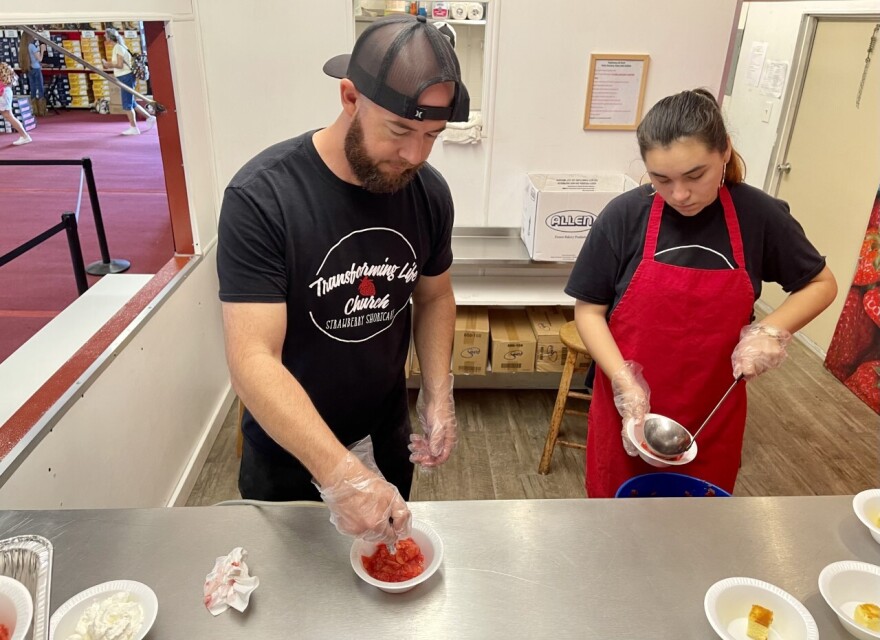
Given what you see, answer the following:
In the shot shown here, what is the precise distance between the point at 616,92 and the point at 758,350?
1.77 meters

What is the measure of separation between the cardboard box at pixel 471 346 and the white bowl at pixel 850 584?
79.4 inches

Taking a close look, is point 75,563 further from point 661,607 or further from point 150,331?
point 150,331

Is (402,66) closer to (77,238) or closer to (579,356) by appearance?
(579,356)

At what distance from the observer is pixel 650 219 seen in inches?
59.2

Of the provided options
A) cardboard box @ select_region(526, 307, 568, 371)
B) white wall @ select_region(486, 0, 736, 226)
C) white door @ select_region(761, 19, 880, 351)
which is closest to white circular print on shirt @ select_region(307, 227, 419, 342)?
cardboard box @ select_region(526, 307, 568, 371)

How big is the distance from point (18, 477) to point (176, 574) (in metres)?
0.68

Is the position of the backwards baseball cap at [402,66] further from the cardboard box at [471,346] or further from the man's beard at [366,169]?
the cardboard box at [471,346]

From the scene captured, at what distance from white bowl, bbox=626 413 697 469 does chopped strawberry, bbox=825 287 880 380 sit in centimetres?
259

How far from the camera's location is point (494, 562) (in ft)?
Result: 3.50

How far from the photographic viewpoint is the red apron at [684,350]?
151 cm

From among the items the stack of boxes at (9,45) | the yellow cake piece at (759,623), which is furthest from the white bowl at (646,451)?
the stack of boxes at (9,45)

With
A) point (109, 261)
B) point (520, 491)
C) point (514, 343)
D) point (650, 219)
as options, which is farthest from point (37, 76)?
point (650, 219)

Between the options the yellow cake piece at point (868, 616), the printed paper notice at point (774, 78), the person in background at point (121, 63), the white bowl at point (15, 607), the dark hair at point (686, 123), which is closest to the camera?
the white bowl at point (15, 607)

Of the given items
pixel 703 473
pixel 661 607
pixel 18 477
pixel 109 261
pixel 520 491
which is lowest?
pixel 520 491
